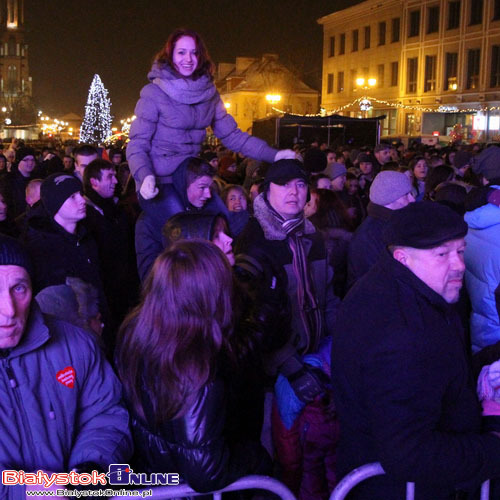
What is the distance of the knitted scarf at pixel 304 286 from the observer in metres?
3.74

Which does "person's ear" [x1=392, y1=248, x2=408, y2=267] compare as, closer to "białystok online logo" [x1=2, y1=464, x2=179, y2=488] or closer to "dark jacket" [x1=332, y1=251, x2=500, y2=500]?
"dark jacket" [x1=332, y1=251, x2=500, y2=500]

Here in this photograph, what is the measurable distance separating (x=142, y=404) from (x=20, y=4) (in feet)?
602

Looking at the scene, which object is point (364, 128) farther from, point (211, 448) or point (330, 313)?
point (211, 448)

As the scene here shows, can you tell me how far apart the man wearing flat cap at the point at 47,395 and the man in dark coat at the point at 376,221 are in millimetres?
2566

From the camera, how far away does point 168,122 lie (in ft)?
15.1

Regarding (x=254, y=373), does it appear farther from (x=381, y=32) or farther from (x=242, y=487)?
(x=381, y=32)

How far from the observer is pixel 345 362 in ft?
8.32

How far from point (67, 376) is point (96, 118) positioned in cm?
5059

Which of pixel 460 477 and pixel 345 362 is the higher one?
pixel 345 362

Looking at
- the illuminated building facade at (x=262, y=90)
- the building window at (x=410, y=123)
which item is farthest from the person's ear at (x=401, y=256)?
the illuminated building facade at (x=262, y=90)

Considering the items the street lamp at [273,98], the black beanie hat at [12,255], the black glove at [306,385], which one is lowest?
the black glove at [306,385]

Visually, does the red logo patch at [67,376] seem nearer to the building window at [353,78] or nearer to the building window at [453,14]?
the building window at [453,14]

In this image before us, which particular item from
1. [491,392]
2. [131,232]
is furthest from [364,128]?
[491,392]

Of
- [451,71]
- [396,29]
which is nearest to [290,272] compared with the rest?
[451,71]
